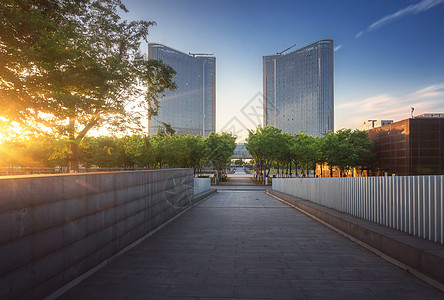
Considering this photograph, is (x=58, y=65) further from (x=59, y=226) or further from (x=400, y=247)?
(x=400, y=247)

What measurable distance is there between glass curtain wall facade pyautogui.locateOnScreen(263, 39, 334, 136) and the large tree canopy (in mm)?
158514

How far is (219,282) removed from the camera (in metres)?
4.48

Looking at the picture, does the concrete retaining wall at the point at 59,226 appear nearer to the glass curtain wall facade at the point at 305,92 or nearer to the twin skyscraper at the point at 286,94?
the twin skyscraper at the point at 286,94

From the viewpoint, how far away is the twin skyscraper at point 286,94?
167250mm

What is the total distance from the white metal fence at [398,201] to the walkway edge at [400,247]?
0.26 meters

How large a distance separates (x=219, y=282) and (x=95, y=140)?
5108 cm

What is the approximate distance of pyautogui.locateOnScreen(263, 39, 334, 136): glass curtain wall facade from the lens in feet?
544

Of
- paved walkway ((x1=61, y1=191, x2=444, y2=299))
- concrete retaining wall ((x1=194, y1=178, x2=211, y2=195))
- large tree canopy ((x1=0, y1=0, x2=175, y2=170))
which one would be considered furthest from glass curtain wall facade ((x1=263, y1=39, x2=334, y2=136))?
paved walkway ((x1=61, y1=191, x2=444, y2=299))

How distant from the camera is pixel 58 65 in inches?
426

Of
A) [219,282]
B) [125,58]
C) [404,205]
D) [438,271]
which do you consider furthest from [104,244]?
[125,58]

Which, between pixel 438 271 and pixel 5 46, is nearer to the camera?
pixel 438 271

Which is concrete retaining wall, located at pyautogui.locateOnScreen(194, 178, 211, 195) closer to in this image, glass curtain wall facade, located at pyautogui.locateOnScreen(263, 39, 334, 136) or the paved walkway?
the paved walkway

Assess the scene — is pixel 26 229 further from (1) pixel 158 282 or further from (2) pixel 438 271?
(2) pixel 438 271

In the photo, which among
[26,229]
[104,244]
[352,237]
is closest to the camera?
[26,229]
